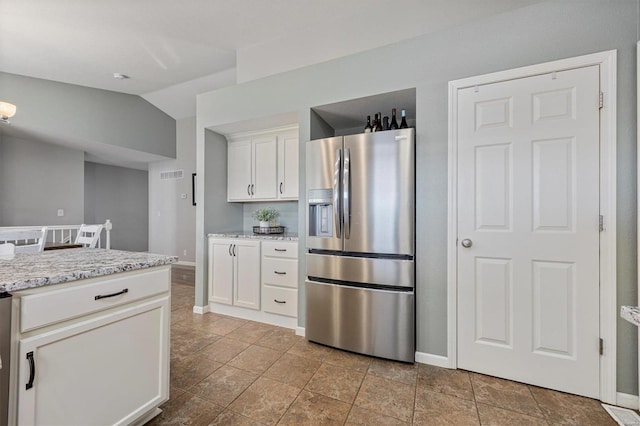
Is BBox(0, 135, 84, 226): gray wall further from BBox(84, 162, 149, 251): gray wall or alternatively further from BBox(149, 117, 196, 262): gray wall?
BBox(149, 117, 196, 262): gray wall

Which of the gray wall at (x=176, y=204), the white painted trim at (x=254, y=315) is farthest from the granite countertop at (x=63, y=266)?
the gray wall at (x=176, y=204)

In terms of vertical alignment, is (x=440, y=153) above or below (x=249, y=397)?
above

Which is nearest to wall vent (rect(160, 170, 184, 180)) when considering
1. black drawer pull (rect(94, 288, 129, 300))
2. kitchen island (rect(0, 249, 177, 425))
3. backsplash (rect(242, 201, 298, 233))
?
backsplash (rect(242, 201, 298, 233))

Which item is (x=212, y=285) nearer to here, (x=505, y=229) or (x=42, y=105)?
(x=505, y=229)

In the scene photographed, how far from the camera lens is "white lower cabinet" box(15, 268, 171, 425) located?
1.00 m

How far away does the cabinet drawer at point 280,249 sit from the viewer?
2.80 metres

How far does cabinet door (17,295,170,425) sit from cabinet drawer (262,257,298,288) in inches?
55.3

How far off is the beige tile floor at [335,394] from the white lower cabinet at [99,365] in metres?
0.32

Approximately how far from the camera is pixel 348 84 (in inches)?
95.8

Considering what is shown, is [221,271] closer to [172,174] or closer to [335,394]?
[335,394]

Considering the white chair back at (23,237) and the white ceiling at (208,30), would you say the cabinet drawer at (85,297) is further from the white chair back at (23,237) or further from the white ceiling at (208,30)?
the white ceiling at (208,30)

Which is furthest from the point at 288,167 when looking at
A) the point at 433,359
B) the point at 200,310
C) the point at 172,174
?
the point at 172,174

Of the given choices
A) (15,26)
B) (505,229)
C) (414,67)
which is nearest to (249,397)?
(505,229)

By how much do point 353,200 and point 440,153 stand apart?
0.77 meters
